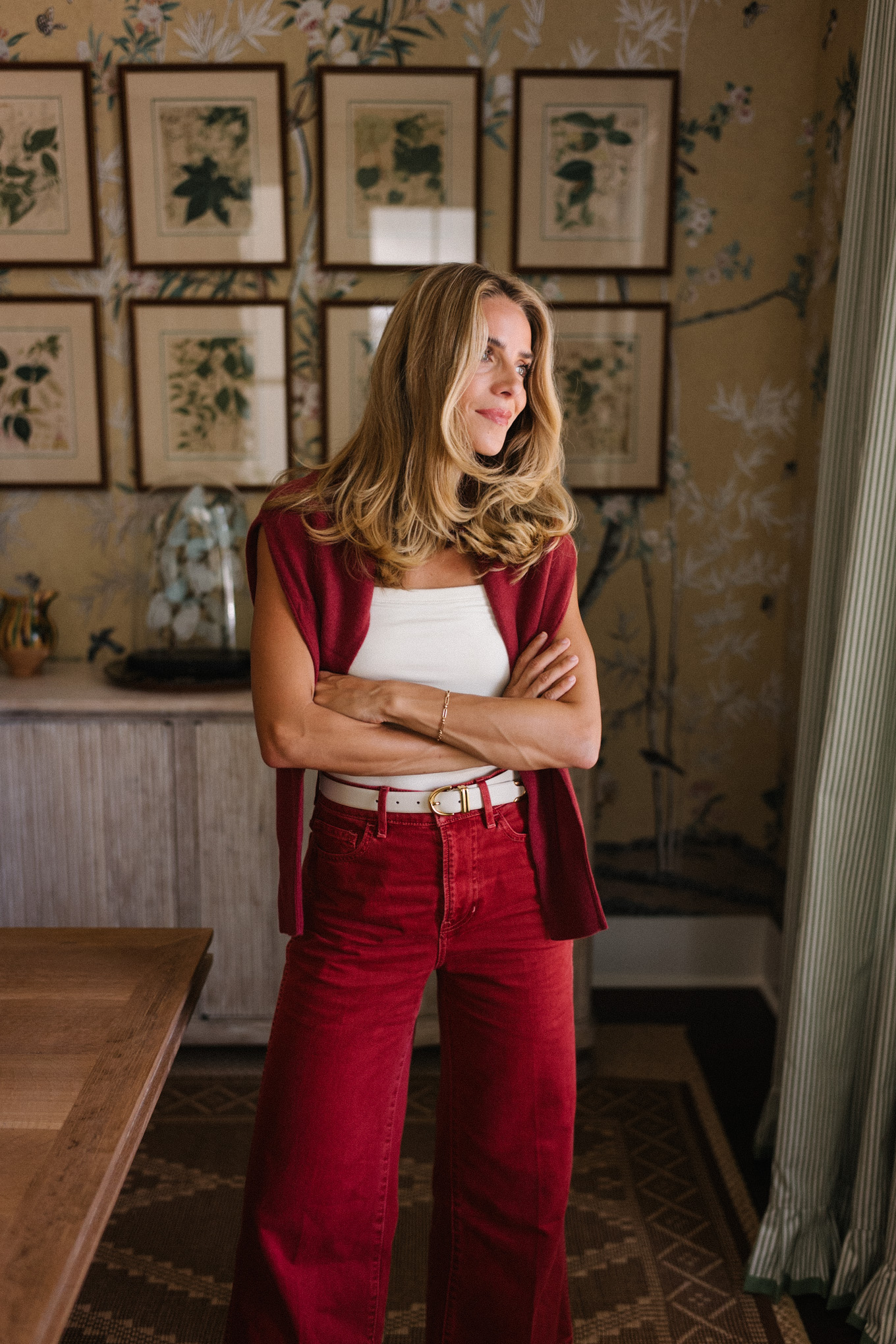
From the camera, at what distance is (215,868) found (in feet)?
7.50

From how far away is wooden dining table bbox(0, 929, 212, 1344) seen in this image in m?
0.79

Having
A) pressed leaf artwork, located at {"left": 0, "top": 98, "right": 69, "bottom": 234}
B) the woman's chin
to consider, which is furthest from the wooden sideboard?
pressed leaf artwork, located at {"left": 0, "top": 98, "right": 69, "bottom": 234}

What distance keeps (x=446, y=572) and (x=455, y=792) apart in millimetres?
303

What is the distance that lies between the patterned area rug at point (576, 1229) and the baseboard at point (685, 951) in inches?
16.3

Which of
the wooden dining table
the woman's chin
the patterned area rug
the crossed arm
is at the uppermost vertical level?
the woman's chin

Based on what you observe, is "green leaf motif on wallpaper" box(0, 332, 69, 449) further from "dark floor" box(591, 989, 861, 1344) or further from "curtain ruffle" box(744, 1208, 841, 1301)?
"curtain ruffle" box(744, 1208, 841, 1301)

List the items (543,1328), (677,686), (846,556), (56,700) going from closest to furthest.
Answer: (543,1328) < (846,556) < (56,700) < (677,686)

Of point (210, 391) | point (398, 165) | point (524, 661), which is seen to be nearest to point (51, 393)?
point (210, 391)

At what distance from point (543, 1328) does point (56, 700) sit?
156 cm

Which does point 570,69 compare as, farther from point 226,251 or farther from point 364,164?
point 226,251

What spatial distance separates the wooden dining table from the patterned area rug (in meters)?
0.78

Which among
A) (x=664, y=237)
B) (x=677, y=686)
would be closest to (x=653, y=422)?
(x=664, y=237)

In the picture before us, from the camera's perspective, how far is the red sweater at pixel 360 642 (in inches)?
51.7

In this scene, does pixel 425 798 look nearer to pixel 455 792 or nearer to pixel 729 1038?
pixel 455 792
